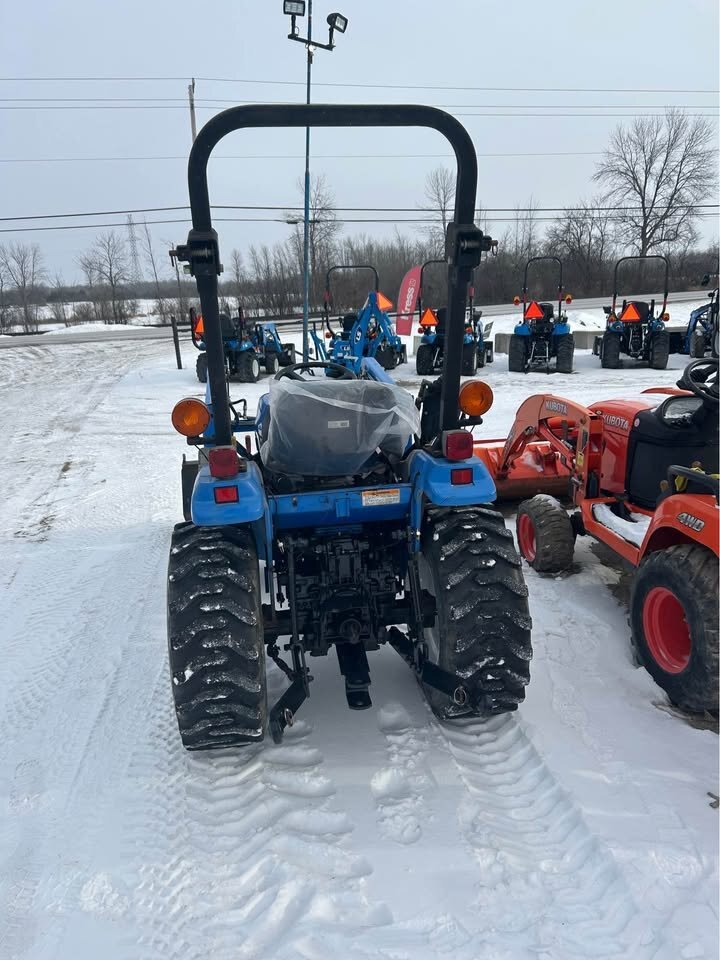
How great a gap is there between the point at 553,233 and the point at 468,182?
39003mm

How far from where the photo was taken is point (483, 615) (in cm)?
292

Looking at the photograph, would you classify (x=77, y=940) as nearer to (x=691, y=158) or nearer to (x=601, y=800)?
(x=601, y=800)

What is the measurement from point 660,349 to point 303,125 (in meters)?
14.4

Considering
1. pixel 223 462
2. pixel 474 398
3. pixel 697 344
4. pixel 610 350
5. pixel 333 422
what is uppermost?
pixel 474 398

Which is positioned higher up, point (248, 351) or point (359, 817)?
point (248, 351)

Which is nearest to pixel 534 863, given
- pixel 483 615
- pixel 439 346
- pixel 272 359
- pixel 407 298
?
pixel 483 615

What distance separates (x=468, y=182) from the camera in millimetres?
2576

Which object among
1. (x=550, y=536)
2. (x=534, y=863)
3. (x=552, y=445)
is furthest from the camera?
(x=552, y=445)

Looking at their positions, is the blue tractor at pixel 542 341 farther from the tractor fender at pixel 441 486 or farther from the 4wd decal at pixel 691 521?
the tractor fender at pixel 441 486

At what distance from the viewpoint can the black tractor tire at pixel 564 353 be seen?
14938mm

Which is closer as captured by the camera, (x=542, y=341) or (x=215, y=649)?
(x=215, y=649)

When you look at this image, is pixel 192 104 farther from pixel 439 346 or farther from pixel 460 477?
pixel 460 477

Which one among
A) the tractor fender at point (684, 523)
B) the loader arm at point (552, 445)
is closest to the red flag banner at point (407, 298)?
the loader arm at point (552, 445)

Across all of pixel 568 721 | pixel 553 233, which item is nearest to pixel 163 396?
pixel 568 721
